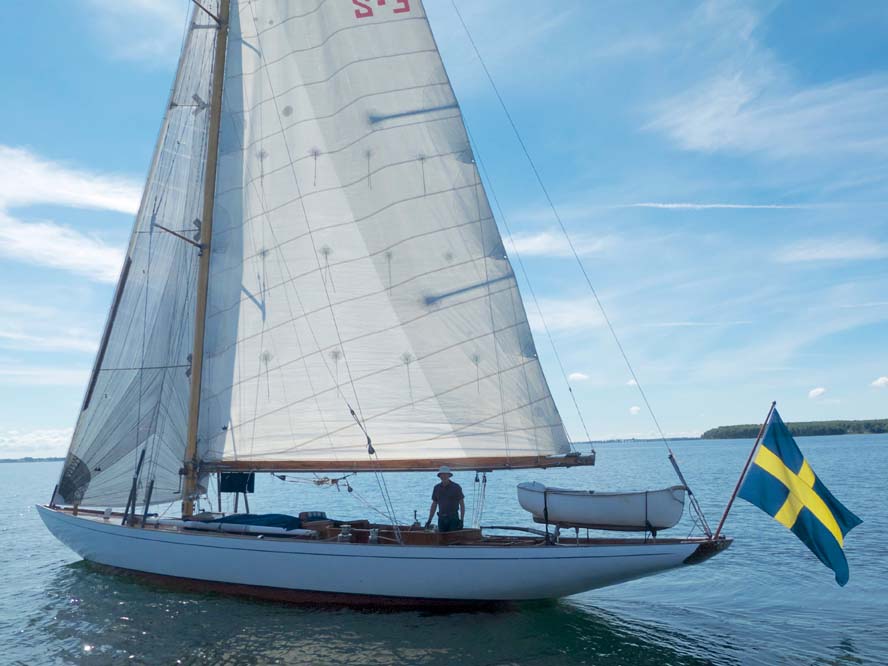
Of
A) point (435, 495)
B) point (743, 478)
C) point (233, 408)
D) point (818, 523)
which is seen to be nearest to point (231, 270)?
point (233, 408)

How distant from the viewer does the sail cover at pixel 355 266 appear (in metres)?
13.1

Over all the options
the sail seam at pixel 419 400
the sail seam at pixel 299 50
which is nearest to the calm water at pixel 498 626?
the sail seam at pixel 419 400

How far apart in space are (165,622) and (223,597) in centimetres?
134

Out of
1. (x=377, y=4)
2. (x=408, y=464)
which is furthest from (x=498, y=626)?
(x=377, y=4)

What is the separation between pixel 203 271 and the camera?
14.9 m

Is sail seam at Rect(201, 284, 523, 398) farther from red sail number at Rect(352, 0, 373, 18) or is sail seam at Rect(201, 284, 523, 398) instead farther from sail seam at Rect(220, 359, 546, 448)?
red sail number at Rect(352, 0, 373, 18)

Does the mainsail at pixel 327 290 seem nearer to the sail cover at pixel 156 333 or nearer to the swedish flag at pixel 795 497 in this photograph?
the sail cover at pixel 156 333

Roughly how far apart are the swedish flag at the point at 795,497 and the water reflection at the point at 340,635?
240 centimetres

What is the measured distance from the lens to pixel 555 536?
39.6ft

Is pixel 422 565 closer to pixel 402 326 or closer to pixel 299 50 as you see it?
pixel 402 326

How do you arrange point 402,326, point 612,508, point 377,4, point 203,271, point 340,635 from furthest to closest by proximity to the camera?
point 203,271 < point 377,4 < point 402,326 < point 612,508 < point 340,635

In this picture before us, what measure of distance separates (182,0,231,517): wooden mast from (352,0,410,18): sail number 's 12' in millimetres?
3367

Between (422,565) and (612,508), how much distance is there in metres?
3.41

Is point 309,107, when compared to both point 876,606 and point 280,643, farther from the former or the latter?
point 876,606
